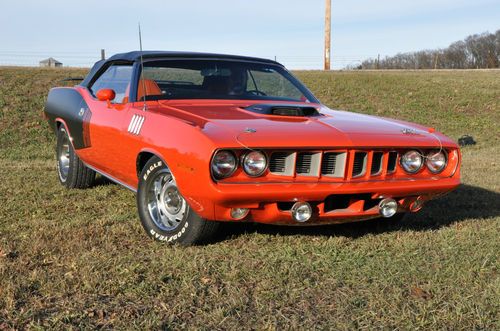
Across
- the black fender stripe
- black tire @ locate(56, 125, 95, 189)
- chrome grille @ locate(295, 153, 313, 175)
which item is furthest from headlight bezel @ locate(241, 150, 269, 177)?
black tire @ locate(56, 125, 95, 189)

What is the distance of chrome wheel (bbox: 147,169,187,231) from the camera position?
3680 millimetres

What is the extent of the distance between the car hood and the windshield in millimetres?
232

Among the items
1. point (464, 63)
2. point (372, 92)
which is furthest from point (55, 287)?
point (464, 63)

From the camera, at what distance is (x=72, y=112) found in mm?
5387

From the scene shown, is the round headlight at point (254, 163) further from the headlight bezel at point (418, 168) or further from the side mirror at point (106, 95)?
the side mirror at point (106, 95)

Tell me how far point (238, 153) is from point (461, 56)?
199 ft

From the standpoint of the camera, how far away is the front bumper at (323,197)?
322 centimetres

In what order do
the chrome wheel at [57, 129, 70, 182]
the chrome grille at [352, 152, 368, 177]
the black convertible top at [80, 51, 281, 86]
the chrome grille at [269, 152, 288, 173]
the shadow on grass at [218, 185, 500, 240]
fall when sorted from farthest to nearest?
1. the chrome wheel at [57, 129, 70, 182]
2. the black convertible top at [80, 51, 281, 86]
3. the shadow on grass at [218, 185, 500, 240]
4. the chrome grille at [352, 152, 368, 177]
5. the chrome grille at [269, 152, 288, 173]

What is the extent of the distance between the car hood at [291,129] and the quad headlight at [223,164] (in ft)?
0.29

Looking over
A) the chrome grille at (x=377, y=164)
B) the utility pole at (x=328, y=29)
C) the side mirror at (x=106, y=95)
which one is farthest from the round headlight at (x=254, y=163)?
the utility pole at (x=328, y=29)

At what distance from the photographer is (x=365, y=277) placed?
314 centimetres

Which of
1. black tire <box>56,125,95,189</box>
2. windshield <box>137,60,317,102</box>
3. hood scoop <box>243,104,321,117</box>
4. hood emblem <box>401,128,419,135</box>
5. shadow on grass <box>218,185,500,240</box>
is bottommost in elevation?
shadow on grass <box>218,185,500,240</box>

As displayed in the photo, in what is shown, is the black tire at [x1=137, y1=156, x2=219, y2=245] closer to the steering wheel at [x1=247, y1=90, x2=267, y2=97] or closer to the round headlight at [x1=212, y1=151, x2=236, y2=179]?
the round headlight at [x1=212, y1=151, x2=236, y2=179]

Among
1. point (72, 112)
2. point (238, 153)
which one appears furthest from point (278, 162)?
point (72, 112)
